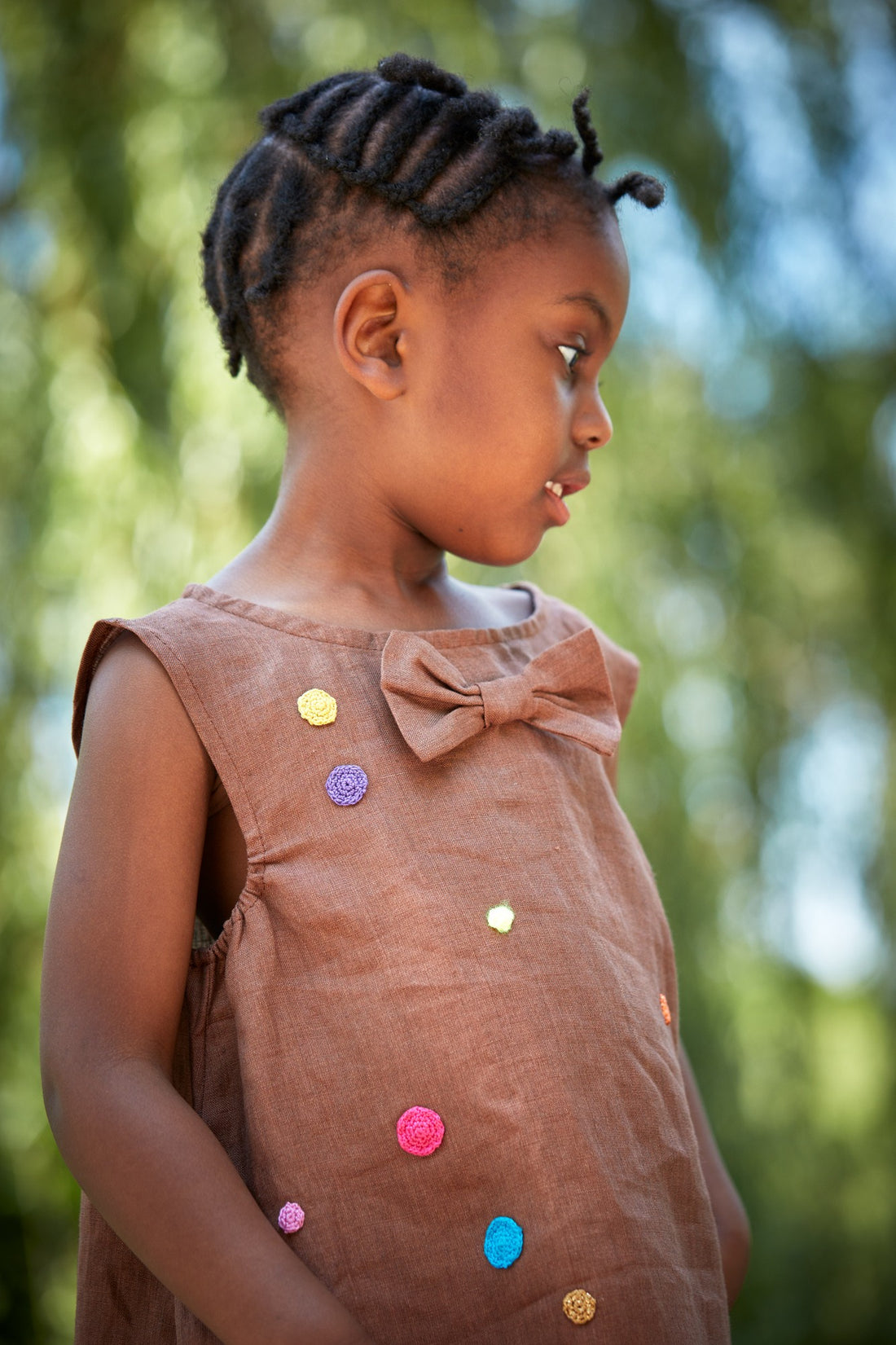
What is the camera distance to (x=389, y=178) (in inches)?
43.6

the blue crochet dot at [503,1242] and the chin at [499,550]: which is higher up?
the chin at [499,550]

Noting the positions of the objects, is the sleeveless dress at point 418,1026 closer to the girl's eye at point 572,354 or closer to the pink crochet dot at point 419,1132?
the pink crochet dot at point 419,1132

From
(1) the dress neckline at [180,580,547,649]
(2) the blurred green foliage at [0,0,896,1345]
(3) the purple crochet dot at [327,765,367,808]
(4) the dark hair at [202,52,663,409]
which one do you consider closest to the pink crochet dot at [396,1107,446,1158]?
(3) the purple crochet dot at [327,765,367,808]

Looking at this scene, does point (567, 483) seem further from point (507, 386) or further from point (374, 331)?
point (374, 331)

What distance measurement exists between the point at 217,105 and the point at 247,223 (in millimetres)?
1078

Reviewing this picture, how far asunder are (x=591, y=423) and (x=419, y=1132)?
0.61 meters

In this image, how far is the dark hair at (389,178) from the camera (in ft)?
3.62

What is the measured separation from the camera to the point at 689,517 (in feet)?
7.27

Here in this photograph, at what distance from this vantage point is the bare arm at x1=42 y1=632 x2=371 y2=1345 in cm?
83

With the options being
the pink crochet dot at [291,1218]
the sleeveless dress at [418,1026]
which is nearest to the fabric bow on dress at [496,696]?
the sleeveless dress at [418,1026]

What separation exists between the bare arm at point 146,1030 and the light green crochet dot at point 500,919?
226 mm

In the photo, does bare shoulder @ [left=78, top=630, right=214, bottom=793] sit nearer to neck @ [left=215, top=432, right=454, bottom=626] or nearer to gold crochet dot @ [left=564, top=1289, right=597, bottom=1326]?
neck @ [left=215, top=432, right=454, bottom=626]

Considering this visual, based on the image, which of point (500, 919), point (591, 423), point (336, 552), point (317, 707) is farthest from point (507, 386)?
point (500, 919)

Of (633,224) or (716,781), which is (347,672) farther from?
(633,224)
